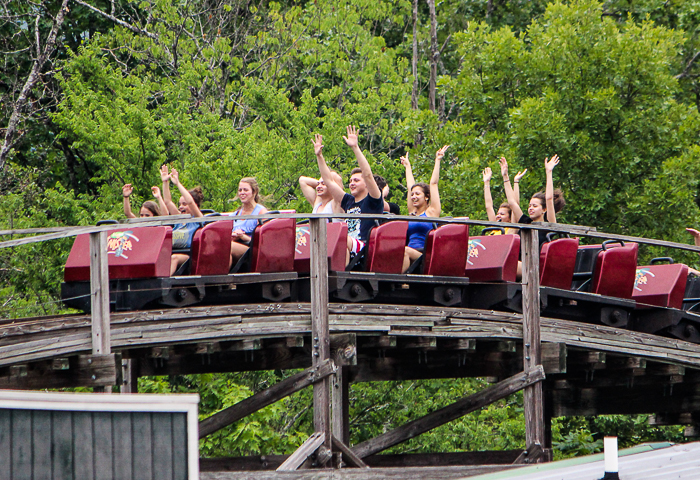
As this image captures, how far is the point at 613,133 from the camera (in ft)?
53.2

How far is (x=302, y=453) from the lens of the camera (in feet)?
25.6

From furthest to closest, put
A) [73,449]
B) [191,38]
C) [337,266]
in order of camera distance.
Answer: [191,38]
[337,266]
[73,449]

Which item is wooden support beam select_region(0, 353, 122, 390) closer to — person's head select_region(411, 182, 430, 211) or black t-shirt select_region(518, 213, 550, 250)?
person's head select_region(411, 182, 430, 211)

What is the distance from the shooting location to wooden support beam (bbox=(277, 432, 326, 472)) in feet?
25.0

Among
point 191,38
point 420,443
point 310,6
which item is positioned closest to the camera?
point 420,443

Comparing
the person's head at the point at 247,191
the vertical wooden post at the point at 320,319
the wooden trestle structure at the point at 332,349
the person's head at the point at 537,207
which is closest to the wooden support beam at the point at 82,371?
the wooden trestle structure at the point at 332,349

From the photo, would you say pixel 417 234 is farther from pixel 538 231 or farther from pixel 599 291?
pixel 599 291

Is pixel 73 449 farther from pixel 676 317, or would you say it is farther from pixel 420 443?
pixel 420 443

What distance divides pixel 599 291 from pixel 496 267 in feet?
4.01

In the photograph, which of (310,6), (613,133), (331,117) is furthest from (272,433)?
(310,6)

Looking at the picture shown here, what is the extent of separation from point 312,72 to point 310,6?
1.52 metres

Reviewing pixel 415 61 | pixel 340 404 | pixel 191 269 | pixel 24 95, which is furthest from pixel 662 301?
pixel 415 61

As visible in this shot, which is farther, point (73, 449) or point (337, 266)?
point (337, 266)

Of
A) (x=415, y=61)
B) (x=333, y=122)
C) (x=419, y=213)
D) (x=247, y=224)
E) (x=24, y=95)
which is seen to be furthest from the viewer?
(x=415, y=61)
